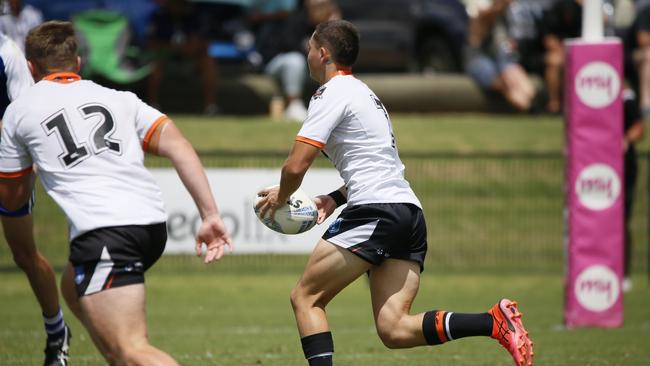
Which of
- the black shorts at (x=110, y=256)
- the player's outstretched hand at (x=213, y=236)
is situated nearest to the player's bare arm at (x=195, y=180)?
the player's outstretched hand at (x=213, y=236)

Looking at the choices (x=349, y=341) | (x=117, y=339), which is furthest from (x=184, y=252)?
(x=117, y=339)

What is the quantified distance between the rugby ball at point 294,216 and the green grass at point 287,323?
5.65 ft

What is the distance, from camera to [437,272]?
15008 mm

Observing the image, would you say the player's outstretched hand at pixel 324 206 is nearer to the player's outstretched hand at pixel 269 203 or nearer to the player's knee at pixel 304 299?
the player's outstretched hand at pixel 269 203

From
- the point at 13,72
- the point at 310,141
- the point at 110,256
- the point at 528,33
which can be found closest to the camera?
the point at 110,256

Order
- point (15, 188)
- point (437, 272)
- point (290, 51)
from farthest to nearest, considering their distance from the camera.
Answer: point (290, 51) < point (437, 272) < point (15, 188)

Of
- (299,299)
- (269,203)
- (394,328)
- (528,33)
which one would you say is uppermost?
(269,203)

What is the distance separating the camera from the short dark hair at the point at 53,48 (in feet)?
19.0

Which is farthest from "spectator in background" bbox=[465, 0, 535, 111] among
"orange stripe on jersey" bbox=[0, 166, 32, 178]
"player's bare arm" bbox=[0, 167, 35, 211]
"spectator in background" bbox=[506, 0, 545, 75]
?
"orange stripe on jersey" bbox=[0, 166, 32, 178]

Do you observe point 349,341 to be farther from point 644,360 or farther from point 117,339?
point 117,339

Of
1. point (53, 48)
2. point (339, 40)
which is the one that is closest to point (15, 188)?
point (53, 48)

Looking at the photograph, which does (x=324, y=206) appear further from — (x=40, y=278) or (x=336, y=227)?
(x=40, y=278)

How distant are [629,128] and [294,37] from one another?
6047 millimetres

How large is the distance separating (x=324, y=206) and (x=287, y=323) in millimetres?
4324
